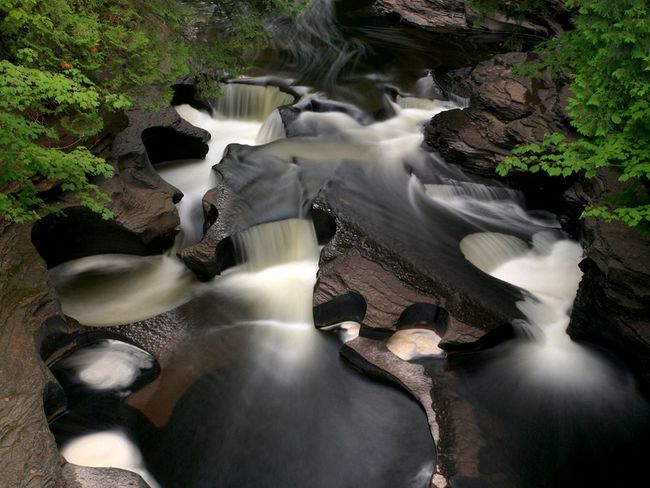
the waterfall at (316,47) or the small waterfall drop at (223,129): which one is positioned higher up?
the waterfall at (316,47)

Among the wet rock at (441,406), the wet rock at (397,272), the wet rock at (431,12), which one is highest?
the wet rock at (431,12)

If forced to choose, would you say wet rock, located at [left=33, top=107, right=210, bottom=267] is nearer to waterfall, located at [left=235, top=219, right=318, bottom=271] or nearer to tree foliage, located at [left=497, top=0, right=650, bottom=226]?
waterfall, located at [left=235, top=219, right=318, bottom=271]

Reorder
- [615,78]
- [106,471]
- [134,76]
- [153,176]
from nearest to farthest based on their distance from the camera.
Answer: [106,471], [615,78], [134,76], [153,176]

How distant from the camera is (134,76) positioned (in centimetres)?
698

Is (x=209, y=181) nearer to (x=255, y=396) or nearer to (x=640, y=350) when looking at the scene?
(x=255, y=396)

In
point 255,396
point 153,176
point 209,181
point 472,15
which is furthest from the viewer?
point 472,15

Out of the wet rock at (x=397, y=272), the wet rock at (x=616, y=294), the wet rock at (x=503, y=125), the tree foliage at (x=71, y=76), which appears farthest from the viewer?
the wet rock at (x=503, y=125)

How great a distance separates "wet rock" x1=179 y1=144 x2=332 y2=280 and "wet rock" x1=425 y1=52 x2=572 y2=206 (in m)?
2.65

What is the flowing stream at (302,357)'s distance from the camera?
5.44 meters

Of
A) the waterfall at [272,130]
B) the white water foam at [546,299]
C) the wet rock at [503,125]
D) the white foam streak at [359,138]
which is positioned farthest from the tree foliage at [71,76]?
the white water foam at [546,299]

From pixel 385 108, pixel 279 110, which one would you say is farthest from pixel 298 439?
pixel 385 108

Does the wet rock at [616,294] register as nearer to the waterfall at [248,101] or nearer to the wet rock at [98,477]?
the wet rock at [98,477]

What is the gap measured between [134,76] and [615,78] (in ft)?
19.6

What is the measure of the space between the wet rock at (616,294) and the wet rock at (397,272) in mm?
871
